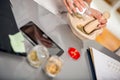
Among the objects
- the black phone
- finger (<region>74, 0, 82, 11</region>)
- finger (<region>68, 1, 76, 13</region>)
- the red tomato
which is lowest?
the red tomato

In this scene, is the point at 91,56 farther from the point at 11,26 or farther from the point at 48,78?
the point at 11,26

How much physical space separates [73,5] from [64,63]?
35 cm

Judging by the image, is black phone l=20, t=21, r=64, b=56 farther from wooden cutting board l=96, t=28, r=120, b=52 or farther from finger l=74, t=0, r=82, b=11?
wooden cutting board l=96, t=28, r=120, b=52

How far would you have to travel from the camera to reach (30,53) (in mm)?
810

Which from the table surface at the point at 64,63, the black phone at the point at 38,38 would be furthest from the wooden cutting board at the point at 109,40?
the black phone at the point at 38,38

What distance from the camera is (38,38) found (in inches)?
34.7

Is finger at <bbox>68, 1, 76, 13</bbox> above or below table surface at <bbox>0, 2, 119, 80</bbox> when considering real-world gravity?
above

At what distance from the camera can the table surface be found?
749mm

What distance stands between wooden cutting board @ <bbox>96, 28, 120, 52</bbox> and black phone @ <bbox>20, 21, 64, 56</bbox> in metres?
0.49

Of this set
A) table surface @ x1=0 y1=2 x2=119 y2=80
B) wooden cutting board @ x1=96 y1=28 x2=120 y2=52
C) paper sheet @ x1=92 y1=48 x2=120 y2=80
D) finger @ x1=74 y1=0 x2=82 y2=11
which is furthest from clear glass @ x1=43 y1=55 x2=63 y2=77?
wooden cutting board @ x1=96 y1=28 x2=120 y2=52

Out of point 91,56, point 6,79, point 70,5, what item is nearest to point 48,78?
point 6,79

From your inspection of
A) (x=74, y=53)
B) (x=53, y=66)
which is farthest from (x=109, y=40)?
(x=53, y=66)

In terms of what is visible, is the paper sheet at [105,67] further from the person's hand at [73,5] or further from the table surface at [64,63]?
the person's hand at [73,5]

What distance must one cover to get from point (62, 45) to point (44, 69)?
0.57 feet
